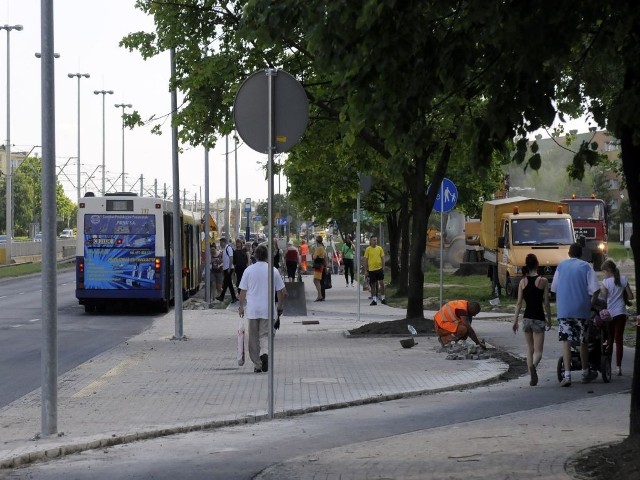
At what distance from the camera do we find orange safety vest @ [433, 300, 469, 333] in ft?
61.8

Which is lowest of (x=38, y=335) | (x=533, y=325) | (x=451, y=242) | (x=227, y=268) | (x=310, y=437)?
(x=310, y=437)

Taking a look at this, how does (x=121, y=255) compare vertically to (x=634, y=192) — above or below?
below

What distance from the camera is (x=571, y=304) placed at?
14.8 metres

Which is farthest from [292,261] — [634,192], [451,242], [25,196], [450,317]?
[25,196]

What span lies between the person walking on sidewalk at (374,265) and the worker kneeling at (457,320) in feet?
46.5

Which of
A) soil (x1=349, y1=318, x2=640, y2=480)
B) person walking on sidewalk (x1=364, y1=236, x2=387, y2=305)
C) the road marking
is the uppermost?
person walking on sidewalk (x1=364, y1=236, x2=387, y2=305)

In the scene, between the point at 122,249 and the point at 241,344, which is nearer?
the point at 241,344

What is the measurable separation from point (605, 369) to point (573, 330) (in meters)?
0.74

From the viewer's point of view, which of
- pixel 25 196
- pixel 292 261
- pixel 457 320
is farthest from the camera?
pixel 25 196

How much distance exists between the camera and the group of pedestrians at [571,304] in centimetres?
1480

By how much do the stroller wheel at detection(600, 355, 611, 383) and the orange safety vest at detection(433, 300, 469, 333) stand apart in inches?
148

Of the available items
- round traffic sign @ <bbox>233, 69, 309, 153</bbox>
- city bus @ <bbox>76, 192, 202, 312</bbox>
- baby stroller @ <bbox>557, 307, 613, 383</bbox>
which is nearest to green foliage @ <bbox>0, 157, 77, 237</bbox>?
city bus @ <bbox>76, 192, 202, 312</bbox>

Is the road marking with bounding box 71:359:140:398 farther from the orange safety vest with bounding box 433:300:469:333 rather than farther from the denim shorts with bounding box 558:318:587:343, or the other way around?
the denim shorts with bounding box 558:318:587:343

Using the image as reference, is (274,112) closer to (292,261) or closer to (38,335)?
(38,335)
